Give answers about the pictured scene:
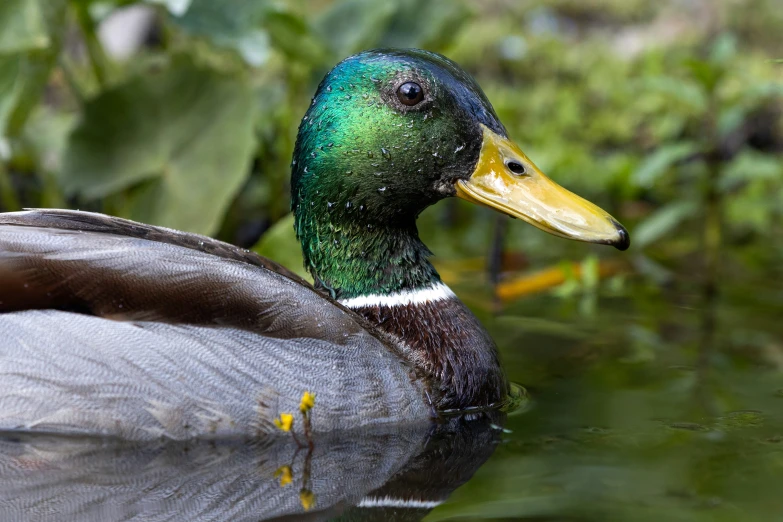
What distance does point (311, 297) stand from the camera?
12.8ft

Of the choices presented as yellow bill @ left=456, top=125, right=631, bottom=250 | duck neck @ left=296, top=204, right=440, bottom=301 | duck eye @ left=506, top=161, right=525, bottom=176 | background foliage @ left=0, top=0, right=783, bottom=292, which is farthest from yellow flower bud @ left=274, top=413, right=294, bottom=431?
background foliage @ left=0, top=0, right=783, bottom=292

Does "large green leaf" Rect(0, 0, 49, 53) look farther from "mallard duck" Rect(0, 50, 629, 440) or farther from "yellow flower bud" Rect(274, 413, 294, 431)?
"yellow flower bud" Rect(274, 413, 294, 431)

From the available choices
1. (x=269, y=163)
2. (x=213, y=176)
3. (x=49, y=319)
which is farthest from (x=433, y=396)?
(x=269, y=163)

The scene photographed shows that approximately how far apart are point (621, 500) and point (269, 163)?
4.26m

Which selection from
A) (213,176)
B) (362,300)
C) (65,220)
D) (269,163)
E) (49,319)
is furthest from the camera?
(269,163)

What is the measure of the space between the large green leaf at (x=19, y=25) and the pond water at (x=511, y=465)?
2.40 meters

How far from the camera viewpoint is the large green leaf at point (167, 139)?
5.98 m

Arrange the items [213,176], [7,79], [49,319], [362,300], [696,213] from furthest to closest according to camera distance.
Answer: [696,213] < [213,176] < [7,79] < [362,300] < [49,319]

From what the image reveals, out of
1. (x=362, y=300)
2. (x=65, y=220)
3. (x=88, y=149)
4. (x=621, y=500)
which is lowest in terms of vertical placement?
(x=621, y=500)

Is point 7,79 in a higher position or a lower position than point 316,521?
higher

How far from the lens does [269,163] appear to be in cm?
700

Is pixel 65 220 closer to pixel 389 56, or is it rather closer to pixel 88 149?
pixel 389 56

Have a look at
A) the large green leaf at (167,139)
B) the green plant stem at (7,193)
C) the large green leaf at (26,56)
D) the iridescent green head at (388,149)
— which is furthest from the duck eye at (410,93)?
the green plant stem at (7,193)

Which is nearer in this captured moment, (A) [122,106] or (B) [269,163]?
(A) [122,106]
